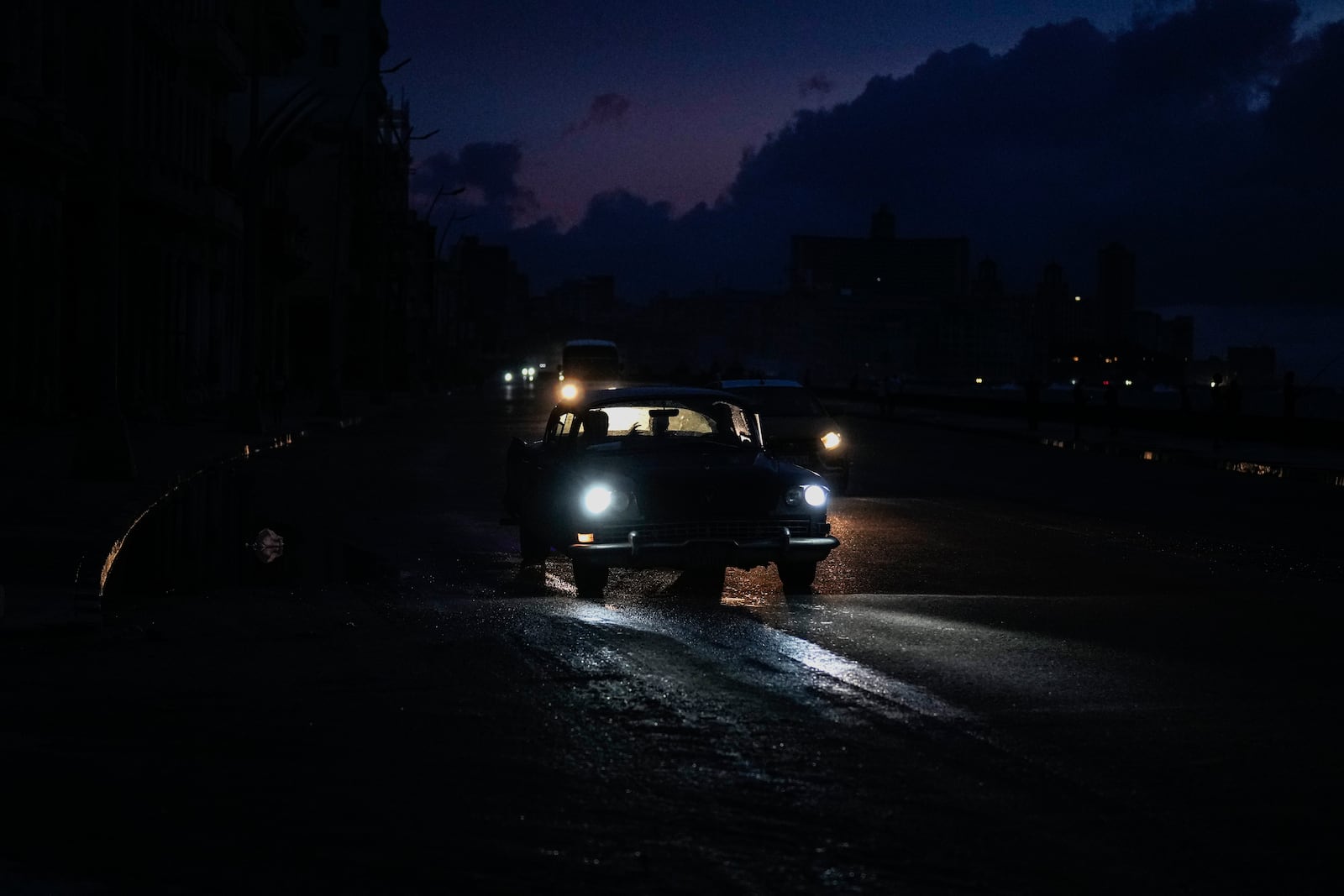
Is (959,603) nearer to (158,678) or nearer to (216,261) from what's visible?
(158,678)

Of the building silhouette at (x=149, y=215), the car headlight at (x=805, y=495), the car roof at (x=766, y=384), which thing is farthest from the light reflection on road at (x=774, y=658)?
the building silhouette at (x=149, y=215)

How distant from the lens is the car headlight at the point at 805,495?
1374 cm

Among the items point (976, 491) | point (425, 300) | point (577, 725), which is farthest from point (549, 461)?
point (425, 300)

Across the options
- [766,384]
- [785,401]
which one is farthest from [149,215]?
[785,401]

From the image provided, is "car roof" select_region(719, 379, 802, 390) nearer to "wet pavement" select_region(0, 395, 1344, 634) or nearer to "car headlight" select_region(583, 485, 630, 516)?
"wet pavement" select_region(0, 395, 1344, 634)

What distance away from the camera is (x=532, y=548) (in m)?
16.0

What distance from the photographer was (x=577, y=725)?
8570mm

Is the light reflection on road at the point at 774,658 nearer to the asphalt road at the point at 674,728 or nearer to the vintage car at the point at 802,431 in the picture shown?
the asphalt road at the point at 674,728

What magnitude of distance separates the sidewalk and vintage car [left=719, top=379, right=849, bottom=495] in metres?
7.64

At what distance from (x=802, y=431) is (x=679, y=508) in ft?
39.3

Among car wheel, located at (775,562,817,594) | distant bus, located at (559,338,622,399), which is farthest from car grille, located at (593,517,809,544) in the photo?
distant bus, located at (559,338,622,399)

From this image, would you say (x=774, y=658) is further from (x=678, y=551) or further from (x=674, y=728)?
(x=678, y=551)

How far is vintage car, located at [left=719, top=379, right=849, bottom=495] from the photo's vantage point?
82.0ft

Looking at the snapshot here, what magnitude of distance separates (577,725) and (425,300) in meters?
152
